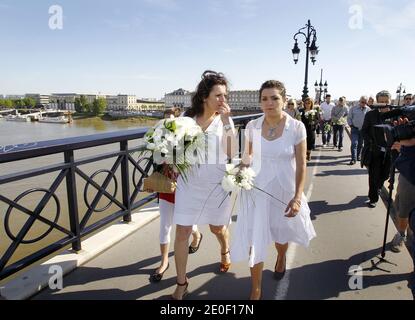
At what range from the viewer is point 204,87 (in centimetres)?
276

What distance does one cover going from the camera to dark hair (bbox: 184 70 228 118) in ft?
9.00

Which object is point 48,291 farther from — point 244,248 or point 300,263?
point 300,263

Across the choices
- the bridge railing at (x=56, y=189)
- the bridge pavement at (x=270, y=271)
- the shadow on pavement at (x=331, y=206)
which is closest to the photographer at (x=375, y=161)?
the shadow on pavement at (x=331, y=206)

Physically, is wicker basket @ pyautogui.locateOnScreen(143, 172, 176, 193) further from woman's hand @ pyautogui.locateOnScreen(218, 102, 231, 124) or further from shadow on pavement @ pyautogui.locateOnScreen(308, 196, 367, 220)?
shadow on pavement @ pyautogui.locateOnScreen(308, 196, 367, 220)

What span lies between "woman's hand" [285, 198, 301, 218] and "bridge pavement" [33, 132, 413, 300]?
79 centimetres

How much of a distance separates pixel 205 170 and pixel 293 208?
82 cm

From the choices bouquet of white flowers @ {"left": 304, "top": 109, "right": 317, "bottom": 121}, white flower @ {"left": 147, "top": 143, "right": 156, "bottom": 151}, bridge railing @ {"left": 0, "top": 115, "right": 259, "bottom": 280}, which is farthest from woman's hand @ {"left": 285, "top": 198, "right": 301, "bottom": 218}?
bouquet of white flowers @ {"left": 304, "top": 109, "right": 317, "bottom": 121}

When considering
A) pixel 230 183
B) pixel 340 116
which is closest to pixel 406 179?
pixel 230 183

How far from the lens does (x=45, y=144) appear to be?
2955 millimetres

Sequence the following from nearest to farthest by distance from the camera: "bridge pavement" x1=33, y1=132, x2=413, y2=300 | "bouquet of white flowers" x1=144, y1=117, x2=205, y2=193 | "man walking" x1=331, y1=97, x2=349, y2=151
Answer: "bouquet of white flowers" x1=144, y1=117, x2=205, y2=193 → "bridge pavement" x1=33, y1=132, x2=413, y2=300 → "man walking" x1=331, y1=97, x2=349, y2=151

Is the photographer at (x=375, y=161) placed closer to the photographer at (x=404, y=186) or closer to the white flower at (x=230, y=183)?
the photographer at (x=404, y=186)

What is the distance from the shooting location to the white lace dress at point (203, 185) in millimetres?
2736
